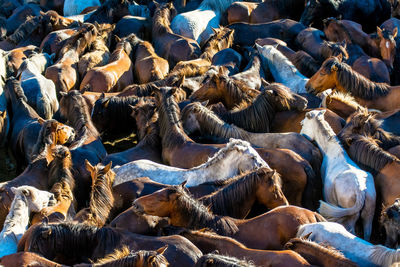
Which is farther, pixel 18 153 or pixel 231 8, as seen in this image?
pixel 231 8

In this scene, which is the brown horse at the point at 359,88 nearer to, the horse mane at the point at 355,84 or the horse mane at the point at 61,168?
the horse mane at the point at 355,84

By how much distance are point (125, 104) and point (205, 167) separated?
2481 millimetres

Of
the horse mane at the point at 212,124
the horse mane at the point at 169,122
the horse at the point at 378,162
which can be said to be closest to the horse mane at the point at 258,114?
the horse mane at the point at 212,124

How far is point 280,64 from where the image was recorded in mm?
7840

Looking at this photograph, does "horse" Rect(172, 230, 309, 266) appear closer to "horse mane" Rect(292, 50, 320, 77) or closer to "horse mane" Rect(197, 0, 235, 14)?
"horse mane" Rect(292, 50, 320, 77)

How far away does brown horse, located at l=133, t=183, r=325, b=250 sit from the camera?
405cm

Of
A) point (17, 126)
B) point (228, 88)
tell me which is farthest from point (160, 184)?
point (17, 126)

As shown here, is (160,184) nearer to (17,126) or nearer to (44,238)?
(44,238)

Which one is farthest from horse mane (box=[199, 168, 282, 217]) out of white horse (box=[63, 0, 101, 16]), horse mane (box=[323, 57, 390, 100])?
white horse (box=[63, 0, 101, 16])

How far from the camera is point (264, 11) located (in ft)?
33.2

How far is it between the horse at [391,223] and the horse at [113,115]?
3.70 m

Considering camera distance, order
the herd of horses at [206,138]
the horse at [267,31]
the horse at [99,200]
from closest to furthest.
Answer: the herd of horses at [206,138]
the horse at [99,200]
the horse at [267,31]

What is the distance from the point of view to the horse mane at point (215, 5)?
10.5m

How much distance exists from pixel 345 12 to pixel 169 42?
290cm
